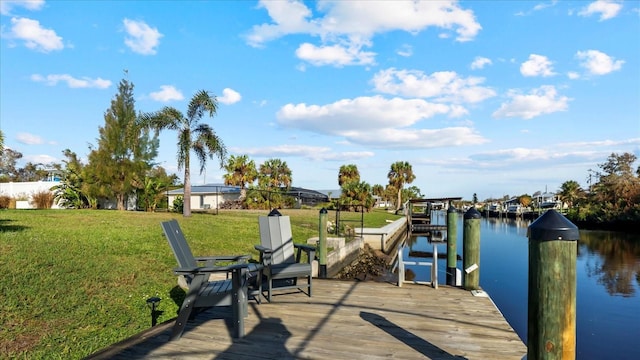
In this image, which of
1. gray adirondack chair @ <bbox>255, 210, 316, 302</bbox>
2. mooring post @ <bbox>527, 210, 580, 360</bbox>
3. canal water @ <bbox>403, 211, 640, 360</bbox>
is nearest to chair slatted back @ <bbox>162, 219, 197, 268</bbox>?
gray adirondack chair @ <bbox>255, 210, 316, 302</bbox>

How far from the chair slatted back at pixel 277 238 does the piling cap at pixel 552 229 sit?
3.81m

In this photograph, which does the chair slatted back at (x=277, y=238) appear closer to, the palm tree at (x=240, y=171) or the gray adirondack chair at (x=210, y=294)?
the gray adirondack chair at (x=210, y=294)

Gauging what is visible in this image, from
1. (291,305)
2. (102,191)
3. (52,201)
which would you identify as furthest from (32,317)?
(52,201)

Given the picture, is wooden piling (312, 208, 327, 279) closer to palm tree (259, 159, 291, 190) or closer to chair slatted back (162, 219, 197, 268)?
chair slatted back (162, 219, 197, 268)

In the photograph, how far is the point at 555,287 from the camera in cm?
215

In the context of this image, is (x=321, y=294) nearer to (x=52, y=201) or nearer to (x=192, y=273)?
(x=192, y=273)

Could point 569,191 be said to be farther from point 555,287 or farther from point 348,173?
point 555,287

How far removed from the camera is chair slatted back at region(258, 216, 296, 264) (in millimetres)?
5500

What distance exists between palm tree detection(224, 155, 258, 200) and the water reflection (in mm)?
28727

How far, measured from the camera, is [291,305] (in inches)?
186

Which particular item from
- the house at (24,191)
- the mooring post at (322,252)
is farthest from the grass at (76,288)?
the house at (24,191)

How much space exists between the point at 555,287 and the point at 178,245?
3.30 m

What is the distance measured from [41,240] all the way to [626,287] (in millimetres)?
18312

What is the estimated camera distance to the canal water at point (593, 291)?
28.8 feet
